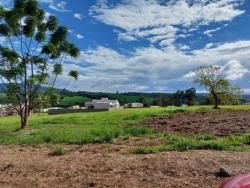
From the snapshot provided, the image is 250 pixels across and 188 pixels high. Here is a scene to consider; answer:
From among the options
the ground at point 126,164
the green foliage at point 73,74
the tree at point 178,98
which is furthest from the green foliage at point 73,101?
the ground at point 126,164

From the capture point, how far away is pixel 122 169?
357 inches

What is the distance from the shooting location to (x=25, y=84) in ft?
84.8

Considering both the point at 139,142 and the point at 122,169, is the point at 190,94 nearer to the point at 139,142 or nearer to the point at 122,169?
the point at 139,142

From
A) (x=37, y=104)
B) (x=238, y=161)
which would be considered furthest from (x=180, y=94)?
(x=238, y=161)

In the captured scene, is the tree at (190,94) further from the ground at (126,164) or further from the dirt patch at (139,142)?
the ground at (126,164)

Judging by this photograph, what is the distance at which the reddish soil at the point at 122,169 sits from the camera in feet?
26.7

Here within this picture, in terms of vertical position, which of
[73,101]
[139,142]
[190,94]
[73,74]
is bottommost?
[139,142]

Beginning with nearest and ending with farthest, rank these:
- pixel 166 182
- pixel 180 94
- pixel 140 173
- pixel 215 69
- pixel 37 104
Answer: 1. pixel 166 182
2. pixel 140 173
3. pixel 37 104
4. pixel 215 69
5. pixel 180 94

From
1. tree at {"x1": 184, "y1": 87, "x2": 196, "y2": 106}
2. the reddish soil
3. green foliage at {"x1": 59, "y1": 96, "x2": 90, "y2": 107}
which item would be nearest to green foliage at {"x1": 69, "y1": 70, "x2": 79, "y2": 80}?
the reddish soil

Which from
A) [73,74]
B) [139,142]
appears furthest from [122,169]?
[73,74]

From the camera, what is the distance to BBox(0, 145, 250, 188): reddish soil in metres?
8.13

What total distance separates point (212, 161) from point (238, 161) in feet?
1.80

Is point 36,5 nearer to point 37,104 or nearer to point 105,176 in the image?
point 37,104

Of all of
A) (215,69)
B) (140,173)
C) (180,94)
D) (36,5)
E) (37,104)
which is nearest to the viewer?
(140,173)
